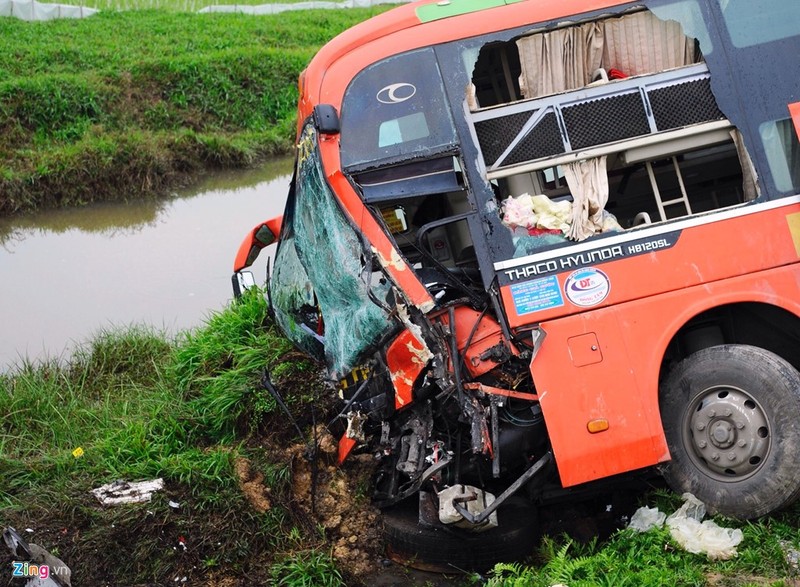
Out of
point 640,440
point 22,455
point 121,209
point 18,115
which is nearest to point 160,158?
point 121,209

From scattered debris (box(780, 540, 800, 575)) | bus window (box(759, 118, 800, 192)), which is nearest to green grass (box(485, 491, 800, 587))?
scattered debris (box(780, 540, 800, 575))

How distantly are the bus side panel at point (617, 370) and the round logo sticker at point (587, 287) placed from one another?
8 centimetres

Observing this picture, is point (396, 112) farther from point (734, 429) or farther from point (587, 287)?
point (734, 429)

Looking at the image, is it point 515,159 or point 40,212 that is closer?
point 515,159

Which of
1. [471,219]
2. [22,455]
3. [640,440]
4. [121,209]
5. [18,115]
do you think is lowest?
[640,440]

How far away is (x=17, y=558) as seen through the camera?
5.68 meters

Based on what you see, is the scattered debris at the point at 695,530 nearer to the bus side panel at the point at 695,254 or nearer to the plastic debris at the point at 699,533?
the plastic debris at the point at 699,533

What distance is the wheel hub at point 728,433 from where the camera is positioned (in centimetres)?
536

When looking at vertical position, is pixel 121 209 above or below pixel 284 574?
above

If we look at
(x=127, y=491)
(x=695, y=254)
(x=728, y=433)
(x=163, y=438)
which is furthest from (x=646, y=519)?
(x=163, y=438)

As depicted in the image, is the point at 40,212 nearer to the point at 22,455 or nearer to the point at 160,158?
the point at 160,158

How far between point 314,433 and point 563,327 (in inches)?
79.6

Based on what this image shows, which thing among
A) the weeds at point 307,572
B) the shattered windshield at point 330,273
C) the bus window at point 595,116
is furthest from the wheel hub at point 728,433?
the weeds at point 307,572

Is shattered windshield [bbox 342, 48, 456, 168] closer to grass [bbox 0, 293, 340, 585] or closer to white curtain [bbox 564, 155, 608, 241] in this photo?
white curtain [bbox 564, 155, 608, 241]
